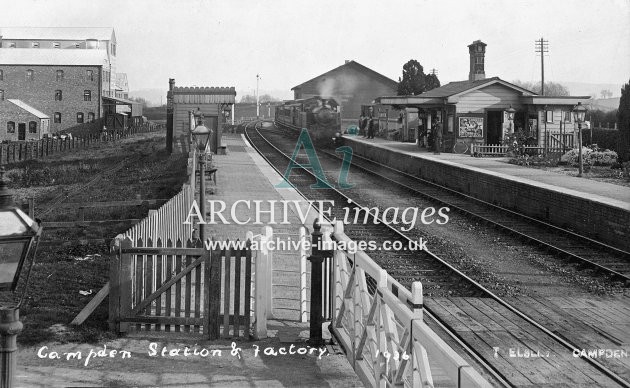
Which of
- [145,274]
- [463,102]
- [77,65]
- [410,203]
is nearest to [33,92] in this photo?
[77,65]

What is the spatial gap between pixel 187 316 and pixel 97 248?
6.58 m

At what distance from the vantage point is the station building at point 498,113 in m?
35.2

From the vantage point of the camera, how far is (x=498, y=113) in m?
37.3

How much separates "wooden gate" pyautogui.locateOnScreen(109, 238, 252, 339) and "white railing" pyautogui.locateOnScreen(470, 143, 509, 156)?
28.0 m

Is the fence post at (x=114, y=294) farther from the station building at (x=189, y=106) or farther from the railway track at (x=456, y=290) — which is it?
the station building at (x=189, y=106)

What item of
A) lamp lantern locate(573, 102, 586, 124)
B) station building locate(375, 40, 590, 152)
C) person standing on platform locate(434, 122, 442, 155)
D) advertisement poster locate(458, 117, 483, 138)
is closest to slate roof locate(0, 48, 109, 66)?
station building locate(375, 40, 590, 152)

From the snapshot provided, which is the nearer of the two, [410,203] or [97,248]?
[97,248]

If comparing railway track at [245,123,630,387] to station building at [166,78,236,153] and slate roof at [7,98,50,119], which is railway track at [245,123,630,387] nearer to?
station building at [166,78,236,153]

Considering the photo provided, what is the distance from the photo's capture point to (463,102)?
1414 inches

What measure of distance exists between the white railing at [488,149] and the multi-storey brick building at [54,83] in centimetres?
1757

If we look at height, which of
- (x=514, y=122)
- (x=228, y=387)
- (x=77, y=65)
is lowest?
(x=228, y=387)

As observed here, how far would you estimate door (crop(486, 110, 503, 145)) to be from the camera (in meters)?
37.3

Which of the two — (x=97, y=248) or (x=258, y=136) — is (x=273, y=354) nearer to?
(x=97, y=248)

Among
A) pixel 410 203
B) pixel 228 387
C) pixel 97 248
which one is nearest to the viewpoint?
pixel 228 387
